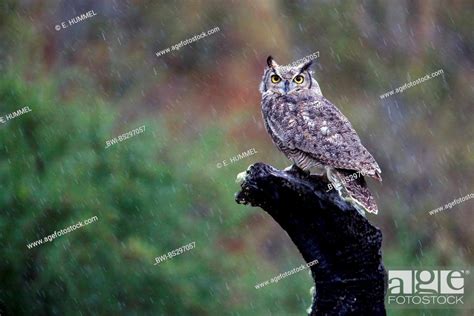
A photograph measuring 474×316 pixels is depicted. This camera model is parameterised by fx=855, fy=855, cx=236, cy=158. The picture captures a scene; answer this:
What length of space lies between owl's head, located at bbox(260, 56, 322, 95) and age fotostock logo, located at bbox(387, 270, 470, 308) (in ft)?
8.72

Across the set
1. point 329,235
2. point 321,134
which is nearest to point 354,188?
point 329,235

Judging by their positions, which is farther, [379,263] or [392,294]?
[392,294]

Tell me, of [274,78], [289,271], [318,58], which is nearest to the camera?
[274,78]

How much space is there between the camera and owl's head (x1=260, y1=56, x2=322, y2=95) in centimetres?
397

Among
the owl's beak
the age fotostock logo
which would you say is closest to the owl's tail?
the owl's beak

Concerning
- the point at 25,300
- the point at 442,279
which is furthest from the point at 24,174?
the point at 442,279

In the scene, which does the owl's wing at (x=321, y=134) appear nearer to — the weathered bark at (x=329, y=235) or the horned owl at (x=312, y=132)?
the horned owl at (x=312, y=132)

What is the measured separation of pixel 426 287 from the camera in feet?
20.8

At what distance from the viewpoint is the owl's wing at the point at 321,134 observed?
3566 mm

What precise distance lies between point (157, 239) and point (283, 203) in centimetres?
295

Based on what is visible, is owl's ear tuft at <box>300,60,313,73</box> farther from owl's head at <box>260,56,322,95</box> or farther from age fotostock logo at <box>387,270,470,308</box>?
age fotostock logo at <box>387,270,470,308</box>

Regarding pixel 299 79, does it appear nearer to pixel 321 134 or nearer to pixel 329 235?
pixel 321 134

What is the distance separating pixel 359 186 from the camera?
3.48 meters

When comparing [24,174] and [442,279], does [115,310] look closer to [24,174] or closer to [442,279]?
[24,174]
